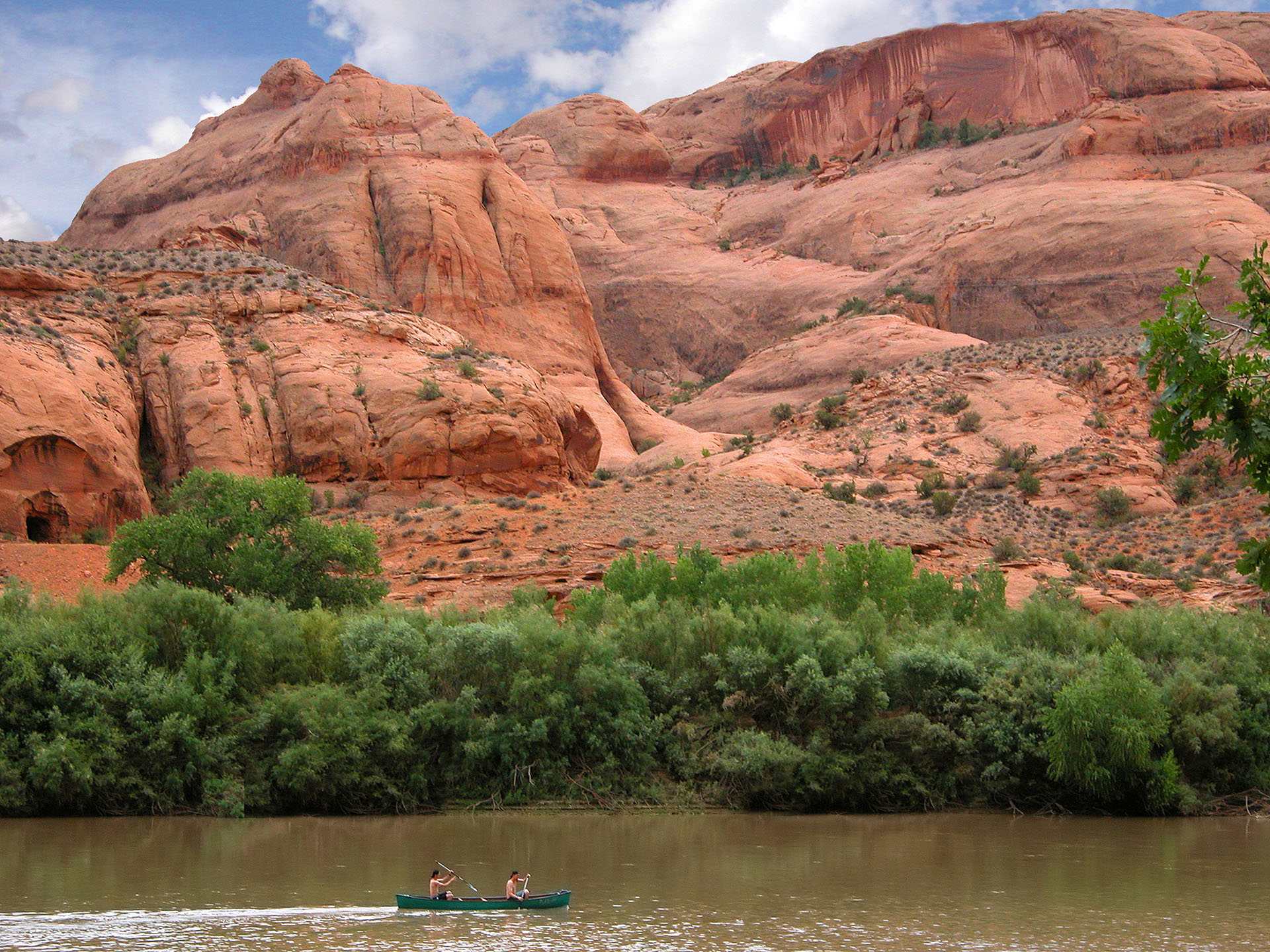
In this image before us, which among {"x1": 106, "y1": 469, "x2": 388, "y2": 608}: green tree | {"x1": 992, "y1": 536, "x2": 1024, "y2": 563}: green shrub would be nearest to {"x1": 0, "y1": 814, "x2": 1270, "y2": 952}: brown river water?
{"x1": 106, "y1": 469, "x2": 388, "y2": 608}: green tree

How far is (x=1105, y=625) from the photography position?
29672 millimetres

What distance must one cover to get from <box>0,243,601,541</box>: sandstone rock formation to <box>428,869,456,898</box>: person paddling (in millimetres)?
23300

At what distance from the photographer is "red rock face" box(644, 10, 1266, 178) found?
276ft

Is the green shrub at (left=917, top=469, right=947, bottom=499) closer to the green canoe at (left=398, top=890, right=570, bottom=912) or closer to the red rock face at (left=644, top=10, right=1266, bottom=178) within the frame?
the green canoe at (left=398, top=890, right=570, bottom=912)

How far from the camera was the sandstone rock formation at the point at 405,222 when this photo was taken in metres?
62.3

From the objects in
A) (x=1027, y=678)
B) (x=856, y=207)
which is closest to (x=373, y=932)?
(x=1027, y=678)

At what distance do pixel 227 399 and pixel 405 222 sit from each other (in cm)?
2389

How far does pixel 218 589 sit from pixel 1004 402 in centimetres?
3608

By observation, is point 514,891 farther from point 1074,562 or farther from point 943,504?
point 943,504

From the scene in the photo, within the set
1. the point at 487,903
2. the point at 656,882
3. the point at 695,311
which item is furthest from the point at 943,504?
the point at 695,311

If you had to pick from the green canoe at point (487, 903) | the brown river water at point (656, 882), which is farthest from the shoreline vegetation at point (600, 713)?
the green canoe at point (487, 903)

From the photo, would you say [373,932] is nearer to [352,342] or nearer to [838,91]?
[352,342]

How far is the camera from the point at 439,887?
16.4m

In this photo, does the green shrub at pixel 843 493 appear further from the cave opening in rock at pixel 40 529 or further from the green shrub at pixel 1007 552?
the cave opening in rock at pixel 40 529
